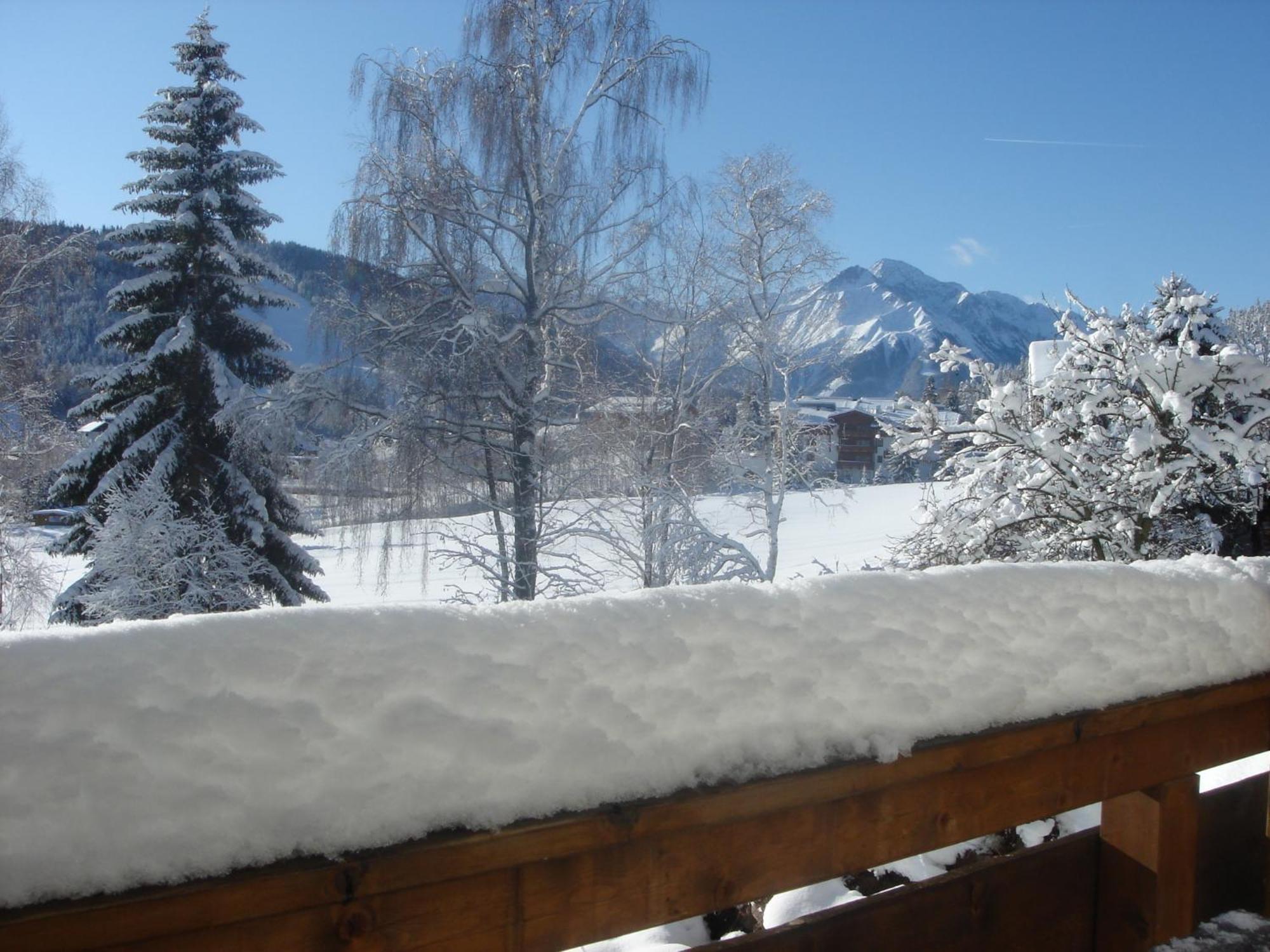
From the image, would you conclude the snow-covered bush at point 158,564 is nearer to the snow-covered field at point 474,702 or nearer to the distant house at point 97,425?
the distant house at point 97,425

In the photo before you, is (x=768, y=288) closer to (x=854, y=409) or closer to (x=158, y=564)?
(x=158, y=564)

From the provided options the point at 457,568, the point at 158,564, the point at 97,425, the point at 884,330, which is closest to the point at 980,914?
the point at 457,568

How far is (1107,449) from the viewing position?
6.54 metres

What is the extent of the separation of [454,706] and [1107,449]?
673 centimetres

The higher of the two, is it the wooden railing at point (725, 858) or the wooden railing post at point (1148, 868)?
the wooden railing at point (725, 858)

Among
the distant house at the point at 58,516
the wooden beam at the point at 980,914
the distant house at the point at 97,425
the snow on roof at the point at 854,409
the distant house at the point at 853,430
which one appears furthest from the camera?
the distant house at the point at 97,425

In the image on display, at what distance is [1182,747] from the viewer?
5.21 feet

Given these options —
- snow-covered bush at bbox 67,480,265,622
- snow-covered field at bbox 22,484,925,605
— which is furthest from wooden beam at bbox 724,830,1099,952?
snow-covered bush at bbox 67,480,265,622

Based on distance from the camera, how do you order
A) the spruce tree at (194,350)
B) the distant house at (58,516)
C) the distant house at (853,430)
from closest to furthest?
the distant house at (853,430) → the spruce tree at (194,350) → the distant house at (58,516)

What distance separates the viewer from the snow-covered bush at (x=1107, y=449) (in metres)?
5.76

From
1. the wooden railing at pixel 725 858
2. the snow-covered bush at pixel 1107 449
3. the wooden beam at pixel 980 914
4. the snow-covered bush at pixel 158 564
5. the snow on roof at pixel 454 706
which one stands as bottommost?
the snow-covered bush at pixel 158 564

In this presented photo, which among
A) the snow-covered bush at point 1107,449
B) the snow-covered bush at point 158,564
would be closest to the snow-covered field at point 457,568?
the snow-covered bush at point 1107,449

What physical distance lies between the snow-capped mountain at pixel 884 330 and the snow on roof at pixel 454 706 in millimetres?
7255

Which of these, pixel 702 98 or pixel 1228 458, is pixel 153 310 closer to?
pixel 702 98
